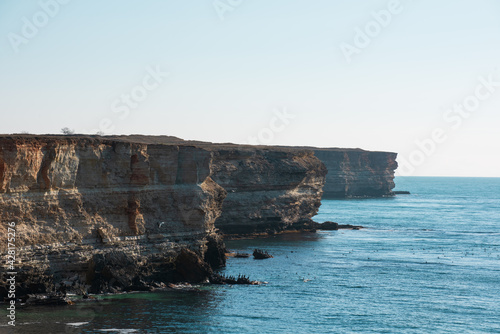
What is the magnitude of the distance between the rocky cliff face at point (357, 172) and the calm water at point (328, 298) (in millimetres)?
86069

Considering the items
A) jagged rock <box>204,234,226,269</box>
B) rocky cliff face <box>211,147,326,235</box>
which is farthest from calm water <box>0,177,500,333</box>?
rocky cliff face <box>211,147,326,235</box>

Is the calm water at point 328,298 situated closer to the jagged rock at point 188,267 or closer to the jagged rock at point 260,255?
the jagged rock at point 260,255

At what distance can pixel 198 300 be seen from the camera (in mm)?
44000

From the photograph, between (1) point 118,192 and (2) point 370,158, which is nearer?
(1) point 118,192

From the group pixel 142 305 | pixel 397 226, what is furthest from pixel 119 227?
pixel 397 226

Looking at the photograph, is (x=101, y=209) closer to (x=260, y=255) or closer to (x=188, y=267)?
(x=188, y=267)

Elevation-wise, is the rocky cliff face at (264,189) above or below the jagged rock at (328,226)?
above

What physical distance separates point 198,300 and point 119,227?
830 centimetres

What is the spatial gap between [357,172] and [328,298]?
128 meters

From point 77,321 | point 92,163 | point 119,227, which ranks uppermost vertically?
point 92,163

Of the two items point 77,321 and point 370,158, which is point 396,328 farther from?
point 370,158

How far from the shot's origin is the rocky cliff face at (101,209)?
130ft

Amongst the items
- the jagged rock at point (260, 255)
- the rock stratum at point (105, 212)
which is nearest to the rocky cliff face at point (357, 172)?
the jagged rock at point (260, 255)

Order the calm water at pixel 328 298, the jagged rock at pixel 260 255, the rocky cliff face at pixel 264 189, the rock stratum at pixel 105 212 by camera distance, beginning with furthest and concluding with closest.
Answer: the rocky cliff face at pixel 264 189 → the jagged rock at pixel 260 255 → the rock stratum at pixel 105 212 → the calm water at pixel 328 298
